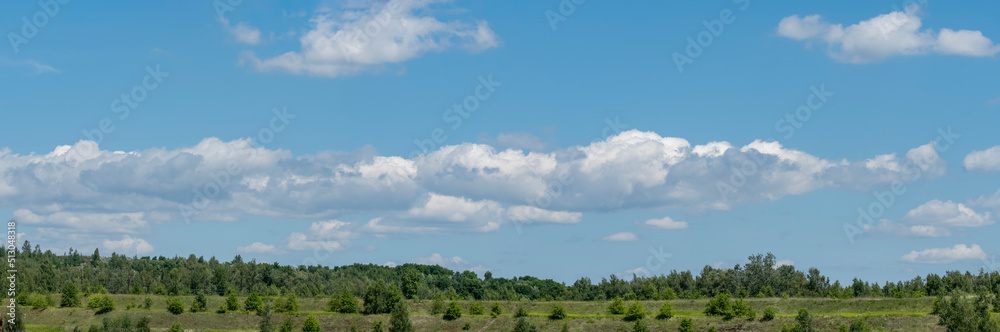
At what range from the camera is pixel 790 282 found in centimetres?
16438

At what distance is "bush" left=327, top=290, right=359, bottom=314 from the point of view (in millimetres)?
130625

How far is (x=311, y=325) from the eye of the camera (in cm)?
11862

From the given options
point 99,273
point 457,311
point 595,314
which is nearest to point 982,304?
point 595,314

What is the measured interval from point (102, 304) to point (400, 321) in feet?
173

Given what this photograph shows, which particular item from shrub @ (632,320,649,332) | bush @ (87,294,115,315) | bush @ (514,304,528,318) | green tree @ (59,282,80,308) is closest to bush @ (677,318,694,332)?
shrub @ (632,320,649,332)

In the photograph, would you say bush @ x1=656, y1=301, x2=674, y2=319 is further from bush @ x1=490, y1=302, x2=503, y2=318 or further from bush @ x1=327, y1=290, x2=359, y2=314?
bush @ x1=327, y1=290, x2=359, y2=314

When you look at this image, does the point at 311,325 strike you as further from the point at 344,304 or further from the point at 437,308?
the point at 437,308

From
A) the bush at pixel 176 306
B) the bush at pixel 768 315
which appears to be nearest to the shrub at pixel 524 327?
the bush at pixel 768 315

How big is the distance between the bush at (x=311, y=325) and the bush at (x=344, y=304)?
420 inches

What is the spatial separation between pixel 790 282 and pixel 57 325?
417 ft

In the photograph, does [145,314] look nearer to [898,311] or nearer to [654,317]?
[654,317]

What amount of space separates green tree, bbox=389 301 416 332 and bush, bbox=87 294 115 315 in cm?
4876

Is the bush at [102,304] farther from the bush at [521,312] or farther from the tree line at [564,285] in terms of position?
the bush at [521,312]

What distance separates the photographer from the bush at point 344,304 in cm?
13062
